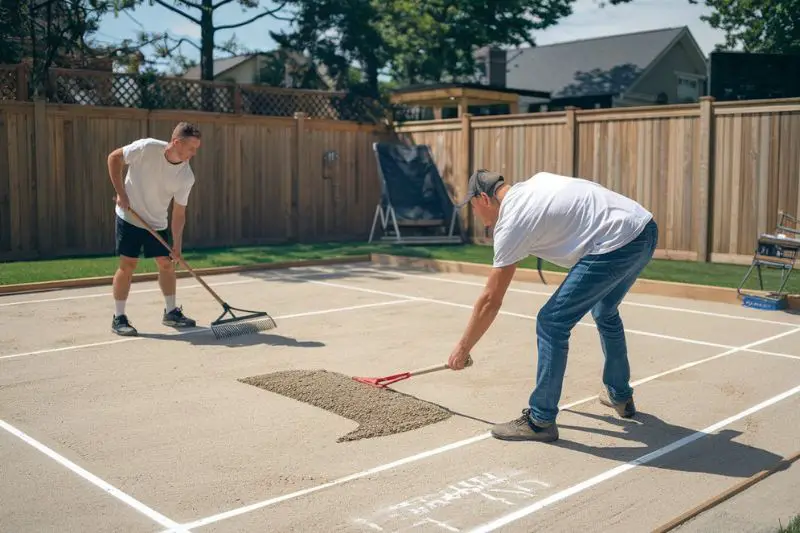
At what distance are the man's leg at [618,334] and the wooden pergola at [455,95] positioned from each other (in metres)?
15.2

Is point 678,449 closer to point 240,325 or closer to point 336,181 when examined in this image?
point 240,325

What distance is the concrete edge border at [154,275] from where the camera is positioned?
10.9m

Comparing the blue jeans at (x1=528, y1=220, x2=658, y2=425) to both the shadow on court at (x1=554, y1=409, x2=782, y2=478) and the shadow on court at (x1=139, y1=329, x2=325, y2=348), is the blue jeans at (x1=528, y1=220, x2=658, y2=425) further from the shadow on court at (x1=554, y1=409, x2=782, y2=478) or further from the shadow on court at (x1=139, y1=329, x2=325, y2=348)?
the shadow on court at (x1=139, y1=329, x2=325, y2=348)

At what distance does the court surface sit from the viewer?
4059 mm

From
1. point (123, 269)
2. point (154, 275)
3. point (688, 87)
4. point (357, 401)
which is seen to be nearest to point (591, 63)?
point (688, 87)

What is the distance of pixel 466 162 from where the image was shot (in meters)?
17.0

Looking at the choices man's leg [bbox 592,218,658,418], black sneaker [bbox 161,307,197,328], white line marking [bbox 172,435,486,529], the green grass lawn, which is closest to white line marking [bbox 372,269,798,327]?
the green grass lawn

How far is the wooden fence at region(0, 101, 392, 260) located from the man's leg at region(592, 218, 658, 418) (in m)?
11.0

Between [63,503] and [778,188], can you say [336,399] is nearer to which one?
[63,503]

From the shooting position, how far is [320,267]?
1395 centimetres

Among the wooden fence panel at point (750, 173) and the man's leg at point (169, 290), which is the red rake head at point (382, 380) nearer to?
the man's leg at point (169, 290)

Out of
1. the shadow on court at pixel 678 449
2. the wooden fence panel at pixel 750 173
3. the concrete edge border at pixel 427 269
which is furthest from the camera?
the wooden fence panel at pixel 750 173

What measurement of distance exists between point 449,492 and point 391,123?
1509 cm

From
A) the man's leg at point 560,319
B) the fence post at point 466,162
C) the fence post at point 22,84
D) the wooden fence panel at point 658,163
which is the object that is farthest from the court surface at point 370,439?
the fence post at point 466,162
